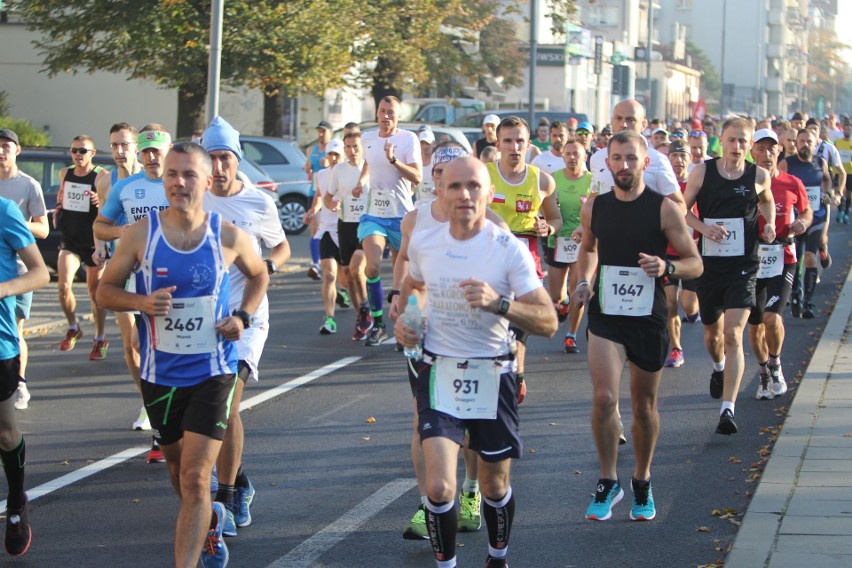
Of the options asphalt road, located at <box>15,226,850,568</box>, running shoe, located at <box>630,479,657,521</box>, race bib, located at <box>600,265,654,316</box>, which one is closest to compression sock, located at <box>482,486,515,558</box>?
asphalt road, located at <box>15,226,850,568</box>

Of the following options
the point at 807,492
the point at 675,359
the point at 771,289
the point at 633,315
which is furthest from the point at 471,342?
the point at 675,359

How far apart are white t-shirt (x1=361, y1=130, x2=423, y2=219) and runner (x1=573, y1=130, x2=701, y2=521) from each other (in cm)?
570

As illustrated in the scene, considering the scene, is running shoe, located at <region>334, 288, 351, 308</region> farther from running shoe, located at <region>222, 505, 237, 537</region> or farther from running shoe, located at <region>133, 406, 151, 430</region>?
running shoe, located at <region>222, 505, 237, 537</region>

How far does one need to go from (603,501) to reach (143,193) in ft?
10.9

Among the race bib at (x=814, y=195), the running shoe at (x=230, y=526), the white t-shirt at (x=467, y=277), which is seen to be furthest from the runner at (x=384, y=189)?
the white t-shirt at (x=467, y=277)

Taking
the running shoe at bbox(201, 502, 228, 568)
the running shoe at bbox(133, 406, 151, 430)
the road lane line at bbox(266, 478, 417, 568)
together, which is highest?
the running shoe at bbox(201, 502, 228, 568)

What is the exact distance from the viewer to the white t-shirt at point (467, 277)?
5461 millimetres

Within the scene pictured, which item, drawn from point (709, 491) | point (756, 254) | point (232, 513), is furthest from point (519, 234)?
point (232, 513)

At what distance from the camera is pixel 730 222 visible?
30.9ft

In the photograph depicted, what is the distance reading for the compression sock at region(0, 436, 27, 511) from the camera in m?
A: 6.28

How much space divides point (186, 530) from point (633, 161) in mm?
2974

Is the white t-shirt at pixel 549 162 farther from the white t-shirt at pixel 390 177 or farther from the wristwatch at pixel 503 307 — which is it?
the wristwatch at pixel 503 307

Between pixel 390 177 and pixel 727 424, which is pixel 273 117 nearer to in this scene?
pixel 390 177

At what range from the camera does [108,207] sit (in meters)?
8.34
